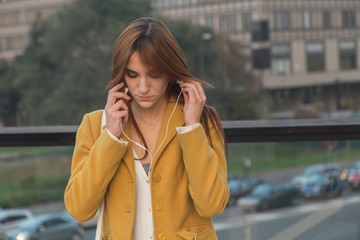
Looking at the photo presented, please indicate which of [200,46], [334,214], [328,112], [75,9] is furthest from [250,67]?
[334,214]

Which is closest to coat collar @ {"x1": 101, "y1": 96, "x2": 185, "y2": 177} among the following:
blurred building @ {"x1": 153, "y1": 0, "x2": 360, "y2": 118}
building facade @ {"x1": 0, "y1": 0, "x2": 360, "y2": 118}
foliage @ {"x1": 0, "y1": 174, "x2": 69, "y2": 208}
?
foliage @ {"x1": 0, "y1": 174, "x2": 69, "y2": 208}

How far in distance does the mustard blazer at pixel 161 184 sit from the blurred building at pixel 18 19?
58865mm

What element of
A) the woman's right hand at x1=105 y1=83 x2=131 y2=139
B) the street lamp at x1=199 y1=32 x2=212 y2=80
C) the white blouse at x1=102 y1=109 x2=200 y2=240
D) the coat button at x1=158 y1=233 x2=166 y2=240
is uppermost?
the woman's right hand at x1=105 y1=83 x2=131 y2=139

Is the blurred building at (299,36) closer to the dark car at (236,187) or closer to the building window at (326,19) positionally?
the building window at (326,19)

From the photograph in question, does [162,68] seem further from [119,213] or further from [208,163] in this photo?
[119,213]

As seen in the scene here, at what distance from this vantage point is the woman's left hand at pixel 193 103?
4.66 ft

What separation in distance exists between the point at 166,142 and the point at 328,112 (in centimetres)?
4772

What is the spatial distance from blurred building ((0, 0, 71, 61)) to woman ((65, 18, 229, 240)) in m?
58.8

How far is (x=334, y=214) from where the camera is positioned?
2.49m

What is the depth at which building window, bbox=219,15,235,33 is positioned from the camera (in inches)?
2074

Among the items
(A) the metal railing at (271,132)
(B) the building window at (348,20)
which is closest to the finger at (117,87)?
(A) the metal railing at (271,132)

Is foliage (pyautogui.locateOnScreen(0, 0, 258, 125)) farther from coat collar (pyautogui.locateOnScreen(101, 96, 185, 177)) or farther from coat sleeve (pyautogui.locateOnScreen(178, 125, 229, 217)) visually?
coat sleeve (pyautogui.locateOnScreen(178, 125, 229, 217))

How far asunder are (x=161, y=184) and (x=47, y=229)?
232 centimetres

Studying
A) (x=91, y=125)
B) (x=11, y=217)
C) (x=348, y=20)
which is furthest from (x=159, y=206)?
(x=348, y=20)
